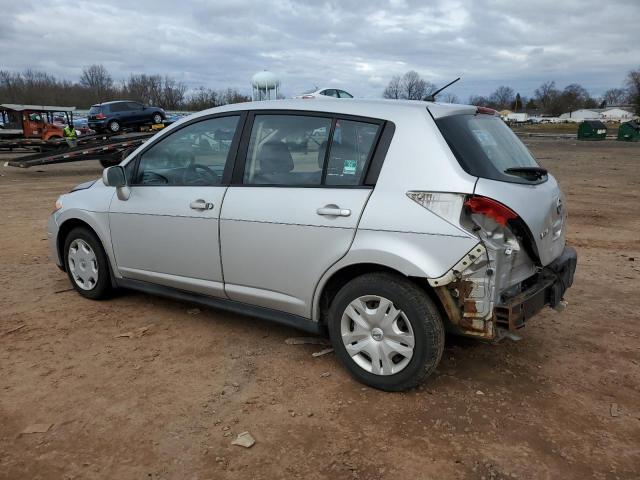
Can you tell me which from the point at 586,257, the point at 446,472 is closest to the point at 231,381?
the point at 446,472

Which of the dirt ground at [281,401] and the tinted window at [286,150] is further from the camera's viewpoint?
the tinted window at [286,150]

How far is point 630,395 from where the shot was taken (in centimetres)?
332

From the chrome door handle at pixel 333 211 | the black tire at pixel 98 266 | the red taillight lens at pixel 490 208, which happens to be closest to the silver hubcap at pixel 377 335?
the chrome door handle at pixel 333 211

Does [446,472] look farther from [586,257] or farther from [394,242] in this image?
[586,257]

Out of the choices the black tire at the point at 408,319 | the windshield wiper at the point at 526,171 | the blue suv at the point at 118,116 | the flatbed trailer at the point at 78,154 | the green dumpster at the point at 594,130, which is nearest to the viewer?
the black tire at the point at 408,319

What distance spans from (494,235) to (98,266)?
3.49 meters

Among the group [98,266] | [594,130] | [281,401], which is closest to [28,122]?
[98,266]

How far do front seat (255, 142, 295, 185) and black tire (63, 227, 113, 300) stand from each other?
1.90m

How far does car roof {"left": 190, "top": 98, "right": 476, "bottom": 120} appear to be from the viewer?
11.1 ft

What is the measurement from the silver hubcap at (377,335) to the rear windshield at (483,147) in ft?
3.14

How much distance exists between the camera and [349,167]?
3.42 meters

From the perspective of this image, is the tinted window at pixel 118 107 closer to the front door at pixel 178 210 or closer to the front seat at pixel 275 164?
the front door at pixel 178 210

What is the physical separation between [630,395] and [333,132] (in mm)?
2491

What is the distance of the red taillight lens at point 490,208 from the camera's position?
9.71 feet
